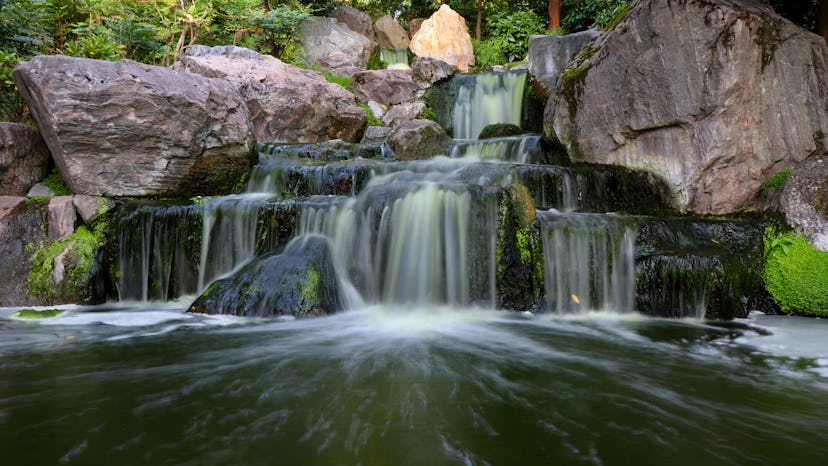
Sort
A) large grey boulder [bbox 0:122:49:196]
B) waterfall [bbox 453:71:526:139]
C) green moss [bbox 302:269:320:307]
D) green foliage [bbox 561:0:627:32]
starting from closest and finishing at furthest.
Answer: green moss [bbox 302:269:320:307] → large grey boulder [bbox 0:122:49:196] → waterfall [bbox 453:71:526:139] → green foliage [bbox 561:0:627:32]

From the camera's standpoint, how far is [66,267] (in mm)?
6152

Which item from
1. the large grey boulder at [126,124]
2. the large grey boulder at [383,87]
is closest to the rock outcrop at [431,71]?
the large grey boulder at [383,87]

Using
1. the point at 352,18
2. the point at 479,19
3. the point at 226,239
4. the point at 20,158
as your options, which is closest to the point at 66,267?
the point at 226,239

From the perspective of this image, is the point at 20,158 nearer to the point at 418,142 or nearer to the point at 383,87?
the point at 418,142

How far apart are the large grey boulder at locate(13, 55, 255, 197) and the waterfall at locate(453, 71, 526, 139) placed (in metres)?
6.12

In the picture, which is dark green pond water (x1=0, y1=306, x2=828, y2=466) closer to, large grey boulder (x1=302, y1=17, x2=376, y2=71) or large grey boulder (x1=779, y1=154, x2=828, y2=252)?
large grey boulder (x1=779, y1=154, x2=828, y2=252)

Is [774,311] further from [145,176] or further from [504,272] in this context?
[145,176]

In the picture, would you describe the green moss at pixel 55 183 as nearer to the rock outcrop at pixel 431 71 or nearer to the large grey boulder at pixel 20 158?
the large grey boulder at pixel 20 158

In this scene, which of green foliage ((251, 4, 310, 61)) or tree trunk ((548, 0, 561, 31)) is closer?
green foliage ((251, 4, 310, 61))

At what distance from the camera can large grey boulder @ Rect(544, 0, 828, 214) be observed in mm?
6438

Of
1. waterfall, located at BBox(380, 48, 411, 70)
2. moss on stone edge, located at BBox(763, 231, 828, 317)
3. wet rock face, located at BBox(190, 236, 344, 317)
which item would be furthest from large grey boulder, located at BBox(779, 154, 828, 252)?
waterfall, located at BBox(380, 48, 411, 70)

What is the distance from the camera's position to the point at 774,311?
573 centimetres

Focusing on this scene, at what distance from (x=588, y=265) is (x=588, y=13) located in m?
12.6

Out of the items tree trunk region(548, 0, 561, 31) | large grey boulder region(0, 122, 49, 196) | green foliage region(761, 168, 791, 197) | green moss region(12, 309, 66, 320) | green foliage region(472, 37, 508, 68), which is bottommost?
green moss region(12, 309, 66, 320)
